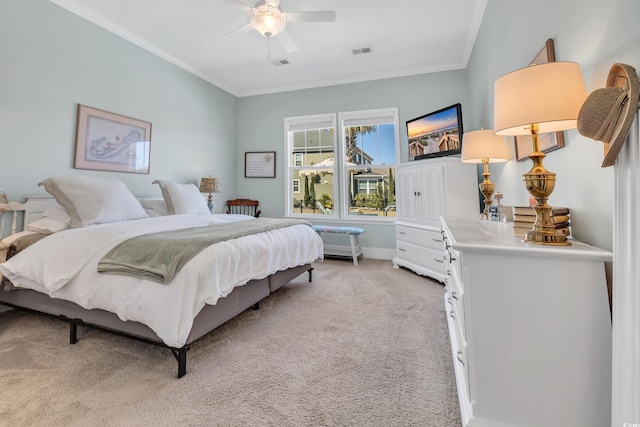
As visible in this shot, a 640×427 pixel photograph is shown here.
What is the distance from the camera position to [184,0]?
2684 mm

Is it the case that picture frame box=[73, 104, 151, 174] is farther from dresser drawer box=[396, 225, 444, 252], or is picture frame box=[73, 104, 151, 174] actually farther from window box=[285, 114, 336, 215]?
dresser drawer box=[396, 225, 444, 252]

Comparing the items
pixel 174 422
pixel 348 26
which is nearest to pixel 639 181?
pixel 174 422

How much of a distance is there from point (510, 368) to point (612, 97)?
3.07 ft

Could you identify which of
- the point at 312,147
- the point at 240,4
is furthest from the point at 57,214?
the point at 312,147

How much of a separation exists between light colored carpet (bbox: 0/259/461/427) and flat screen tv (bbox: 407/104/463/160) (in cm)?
217

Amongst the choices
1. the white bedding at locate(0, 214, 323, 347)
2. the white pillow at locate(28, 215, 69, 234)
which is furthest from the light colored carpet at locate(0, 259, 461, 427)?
the white pillow at locate(28, 215, 69, 234)

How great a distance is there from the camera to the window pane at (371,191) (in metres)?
4.43

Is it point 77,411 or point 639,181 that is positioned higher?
point 639,181

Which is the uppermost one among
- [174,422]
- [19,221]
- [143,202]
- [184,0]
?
[184,0]

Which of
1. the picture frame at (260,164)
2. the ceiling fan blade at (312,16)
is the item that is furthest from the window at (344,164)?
the ceiling fan blade at (312,16)

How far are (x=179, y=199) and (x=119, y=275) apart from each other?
5.83 ft

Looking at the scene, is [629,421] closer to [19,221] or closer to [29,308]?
[29,308]

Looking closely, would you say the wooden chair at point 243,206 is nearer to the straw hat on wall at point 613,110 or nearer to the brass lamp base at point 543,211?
the brass lamp base at point 543,211

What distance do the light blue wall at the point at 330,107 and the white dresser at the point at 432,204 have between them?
0.81 m
